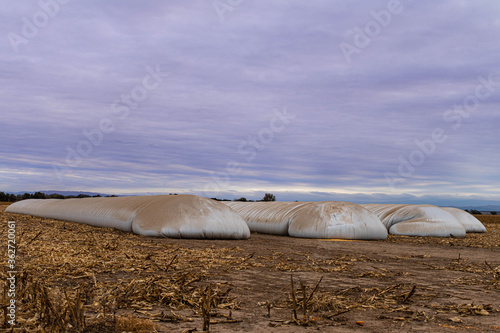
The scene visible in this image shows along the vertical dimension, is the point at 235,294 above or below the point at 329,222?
below

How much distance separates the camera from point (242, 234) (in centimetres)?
1253

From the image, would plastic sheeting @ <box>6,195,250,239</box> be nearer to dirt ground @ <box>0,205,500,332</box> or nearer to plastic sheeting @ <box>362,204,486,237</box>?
dirt ground @ <box>0,205,500,332</box>

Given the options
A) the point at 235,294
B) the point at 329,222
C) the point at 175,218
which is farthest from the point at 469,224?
the point at 235,294

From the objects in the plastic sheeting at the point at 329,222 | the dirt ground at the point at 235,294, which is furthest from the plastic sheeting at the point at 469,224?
the dirt ground at the point at 235,294

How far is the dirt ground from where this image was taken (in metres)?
3.57

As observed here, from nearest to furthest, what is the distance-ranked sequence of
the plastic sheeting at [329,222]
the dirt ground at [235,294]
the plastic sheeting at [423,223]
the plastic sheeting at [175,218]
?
the dirt ground at [235,294]
the plastic sheeting at [175,218]
the plastic sheeting at [329,222]
the plastic sheeting at [423,223]

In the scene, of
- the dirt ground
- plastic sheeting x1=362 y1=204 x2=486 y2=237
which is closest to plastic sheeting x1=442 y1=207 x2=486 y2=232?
plastic sheeting x1=362 y1=204 x2=486 y2=237

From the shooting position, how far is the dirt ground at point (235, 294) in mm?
3566

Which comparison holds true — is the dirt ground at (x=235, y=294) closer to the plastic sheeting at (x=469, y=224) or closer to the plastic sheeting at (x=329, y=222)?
the plastic sheeting at (x=329, y=222)

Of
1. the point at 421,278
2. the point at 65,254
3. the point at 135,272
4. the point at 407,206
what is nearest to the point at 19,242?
the point at 65,254

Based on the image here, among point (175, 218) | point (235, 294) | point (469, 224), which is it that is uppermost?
point (175, 218)

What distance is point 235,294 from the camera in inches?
190

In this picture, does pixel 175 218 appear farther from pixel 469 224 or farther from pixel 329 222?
pixel 469 224

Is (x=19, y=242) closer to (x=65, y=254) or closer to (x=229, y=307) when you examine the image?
(x=65, y=254)
